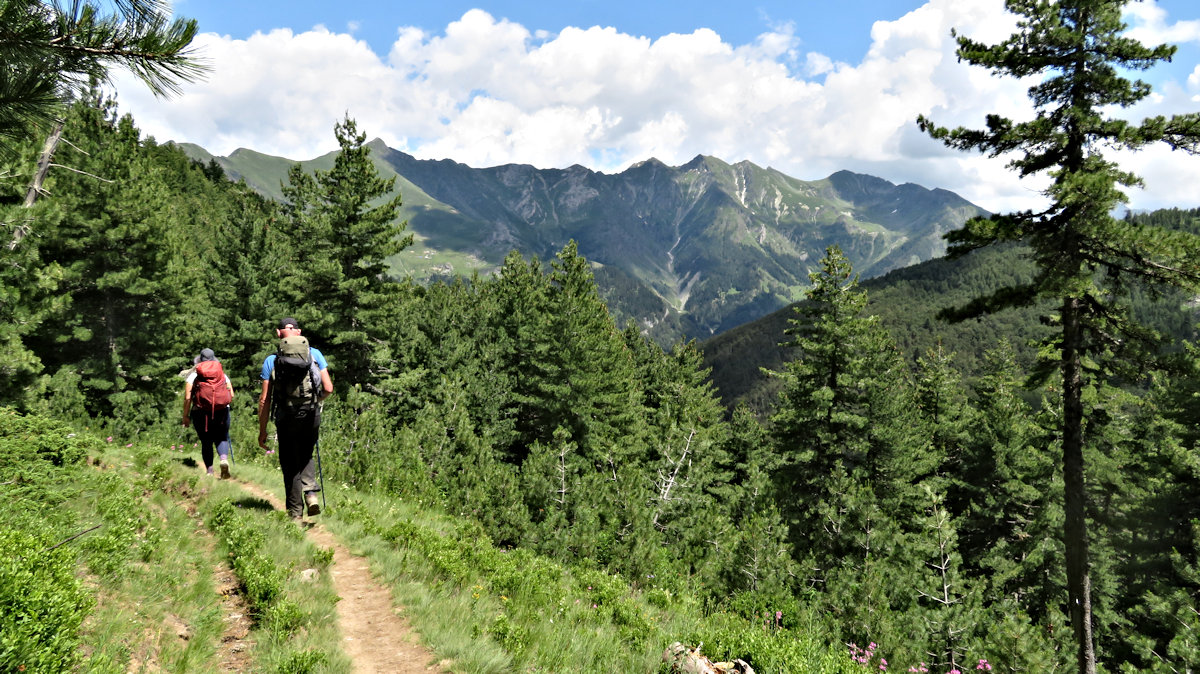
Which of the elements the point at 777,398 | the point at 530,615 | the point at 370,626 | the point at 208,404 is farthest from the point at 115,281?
the point at 777,398

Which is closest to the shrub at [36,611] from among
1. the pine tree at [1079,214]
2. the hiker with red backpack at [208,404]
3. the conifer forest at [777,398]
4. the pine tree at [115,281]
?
the conifer forest at [777,398]

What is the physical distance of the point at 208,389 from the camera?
926cm

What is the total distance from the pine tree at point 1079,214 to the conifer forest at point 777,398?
58mm

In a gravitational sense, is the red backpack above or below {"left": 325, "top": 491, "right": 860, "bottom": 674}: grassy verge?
above

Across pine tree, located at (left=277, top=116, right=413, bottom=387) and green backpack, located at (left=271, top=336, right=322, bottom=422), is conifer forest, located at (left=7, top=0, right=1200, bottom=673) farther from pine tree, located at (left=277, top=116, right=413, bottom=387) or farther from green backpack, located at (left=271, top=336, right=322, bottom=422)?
green backpack, located at (left=271, top=336, right=322, bottom=422)

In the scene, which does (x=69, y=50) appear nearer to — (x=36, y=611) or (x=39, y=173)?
(x=36, y=611)

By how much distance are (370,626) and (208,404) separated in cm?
688

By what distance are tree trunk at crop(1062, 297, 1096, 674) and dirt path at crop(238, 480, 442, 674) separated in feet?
40.6

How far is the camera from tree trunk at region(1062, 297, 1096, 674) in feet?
32.8

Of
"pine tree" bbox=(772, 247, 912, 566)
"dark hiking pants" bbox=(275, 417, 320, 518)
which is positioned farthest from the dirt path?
"pine tree" bbox=(772, 247, 912, 566)

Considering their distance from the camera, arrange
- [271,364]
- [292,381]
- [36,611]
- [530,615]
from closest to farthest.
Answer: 1. [36,611]
2. [530,615]
3. [292,381]
4. [271,364]

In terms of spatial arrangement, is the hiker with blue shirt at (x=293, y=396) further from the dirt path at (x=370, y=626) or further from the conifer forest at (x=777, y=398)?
the conifer forest at (x=777, y=398)

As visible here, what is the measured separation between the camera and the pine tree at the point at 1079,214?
9414 mm

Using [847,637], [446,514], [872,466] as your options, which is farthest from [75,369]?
[872,466]
